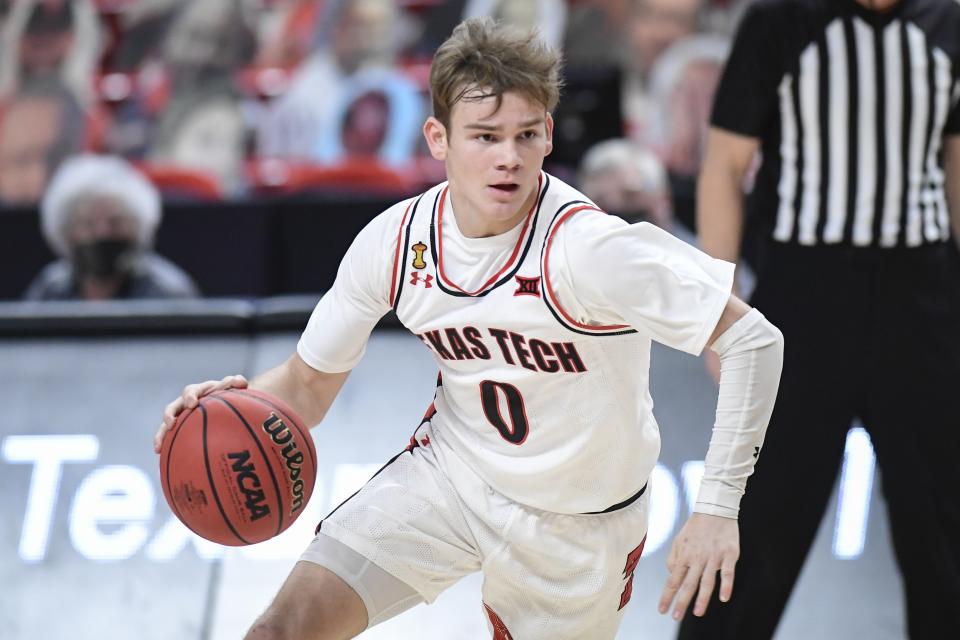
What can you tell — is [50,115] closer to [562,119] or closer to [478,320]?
[562,119]

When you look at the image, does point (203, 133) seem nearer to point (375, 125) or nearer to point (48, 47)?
point (375, 125)

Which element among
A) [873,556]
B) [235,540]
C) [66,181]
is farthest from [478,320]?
[66,181]

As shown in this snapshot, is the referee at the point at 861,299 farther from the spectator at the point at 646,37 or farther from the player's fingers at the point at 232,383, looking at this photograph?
the spectator at the point at 646,37

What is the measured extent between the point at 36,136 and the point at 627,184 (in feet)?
11.3

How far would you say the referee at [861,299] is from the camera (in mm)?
3104

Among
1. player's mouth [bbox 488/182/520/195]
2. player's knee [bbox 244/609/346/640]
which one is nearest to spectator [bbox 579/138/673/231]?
player's mouth [bbox 488/182/520/195]

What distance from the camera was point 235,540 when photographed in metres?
2.80

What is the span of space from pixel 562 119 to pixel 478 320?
3.65 m

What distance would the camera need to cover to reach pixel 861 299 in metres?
3.11

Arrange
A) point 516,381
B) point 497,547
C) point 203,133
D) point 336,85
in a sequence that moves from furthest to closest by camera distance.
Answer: point 336,85, point 203,133, point 497,547, point 516,381

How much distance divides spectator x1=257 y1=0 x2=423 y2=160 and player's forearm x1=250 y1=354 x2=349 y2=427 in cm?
442

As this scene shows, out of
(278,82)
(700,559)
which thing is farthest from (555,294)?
(278,82)

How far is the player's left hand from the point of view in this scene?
2.40 meters

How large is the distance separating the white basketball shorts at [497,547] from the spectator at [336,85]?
4662 millimetres
